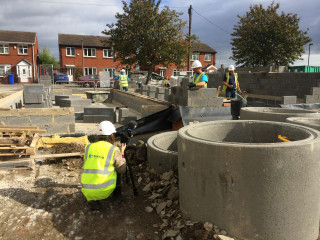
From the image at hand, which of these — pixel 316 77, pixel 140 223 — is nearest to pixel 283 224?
pixel 140 223

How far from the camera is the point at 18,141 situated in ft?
16.2

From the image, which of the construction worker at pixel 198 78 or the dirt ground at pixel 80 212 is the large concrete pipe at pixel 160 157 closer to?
the dirt ground at pixel 80 212

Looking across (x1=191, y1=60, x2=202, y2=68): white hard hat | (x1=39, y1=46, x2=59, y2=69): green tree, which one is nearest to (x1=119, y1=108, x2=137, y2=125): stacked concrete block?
(x1=191, y1=60, x2=202, y2=68): white hard hat

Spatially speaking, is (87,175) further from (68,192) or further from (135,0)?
(135,0)

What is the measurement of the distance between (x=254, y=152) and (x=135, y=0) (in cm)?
2058

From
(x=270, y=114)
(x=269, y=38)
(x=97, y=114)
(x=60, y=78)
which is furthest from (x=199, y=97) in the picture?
(x=60, y=78)

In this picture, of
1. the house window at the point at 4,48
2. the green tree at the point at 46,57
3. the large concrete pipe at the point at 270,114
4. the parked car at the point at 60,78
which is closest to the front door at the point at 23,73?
the house window at the point at 4,48

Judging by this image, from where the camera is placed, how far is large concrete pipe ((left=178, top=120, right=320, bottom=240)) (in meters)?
2.48

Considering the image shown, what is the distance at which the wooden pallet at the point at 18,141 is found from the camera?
482 centimetres

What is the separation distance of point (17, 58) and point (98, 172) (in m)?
41.2

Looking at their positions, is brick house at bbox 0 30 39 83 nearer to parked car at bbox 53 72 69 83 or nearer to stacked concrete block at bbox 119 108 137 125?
parked car at bbox 53 72 69 83

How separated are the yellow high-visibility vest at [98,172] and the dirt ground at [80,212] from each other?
0.35m

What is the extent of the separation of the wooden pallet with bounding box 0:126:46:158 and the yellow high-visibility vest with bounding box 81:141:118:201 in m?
1.95

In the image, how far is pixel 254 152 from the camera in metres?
2.48
